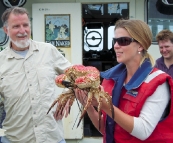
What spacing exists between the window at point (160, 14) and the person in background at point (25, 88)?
2.64 metres

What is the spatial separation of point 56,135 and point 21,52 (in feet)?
2.88

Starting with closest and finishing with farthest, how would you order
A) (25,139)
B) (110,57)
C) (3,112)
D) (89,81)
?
1. (89,81)
2. (25,139)
3. (3,112)
4. (110,57)

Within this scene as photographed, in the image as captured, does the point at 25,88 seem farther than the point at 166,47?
No

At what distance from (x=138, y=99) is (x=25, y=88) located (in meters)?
1.29

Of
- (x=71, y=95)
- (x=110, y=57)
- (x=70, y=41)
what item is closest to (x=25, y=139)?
(x=71, y=95)

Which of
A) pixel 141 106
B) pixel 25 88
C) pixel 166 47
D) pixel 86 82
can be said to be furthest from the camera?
pixel 166 47

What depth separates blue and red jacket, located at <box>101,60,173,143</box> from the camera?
2043mm

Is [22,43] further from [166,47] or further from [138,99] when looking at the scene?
[166,47]

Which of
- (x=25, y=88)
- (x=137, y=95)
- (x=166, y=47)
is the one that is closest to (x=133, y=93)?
(x=137, y=95)

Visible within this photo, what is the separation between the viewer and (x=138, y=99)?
2053 millimetres

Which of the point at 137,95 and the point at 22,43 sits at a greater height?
the point at 22,43

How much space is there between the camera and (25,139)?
299cm

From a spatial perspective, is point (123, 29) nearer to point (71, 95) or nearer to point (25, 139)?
point (71, 95)

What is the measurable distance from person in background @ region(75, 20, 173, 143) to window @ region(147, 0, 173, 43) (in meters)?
3.11
